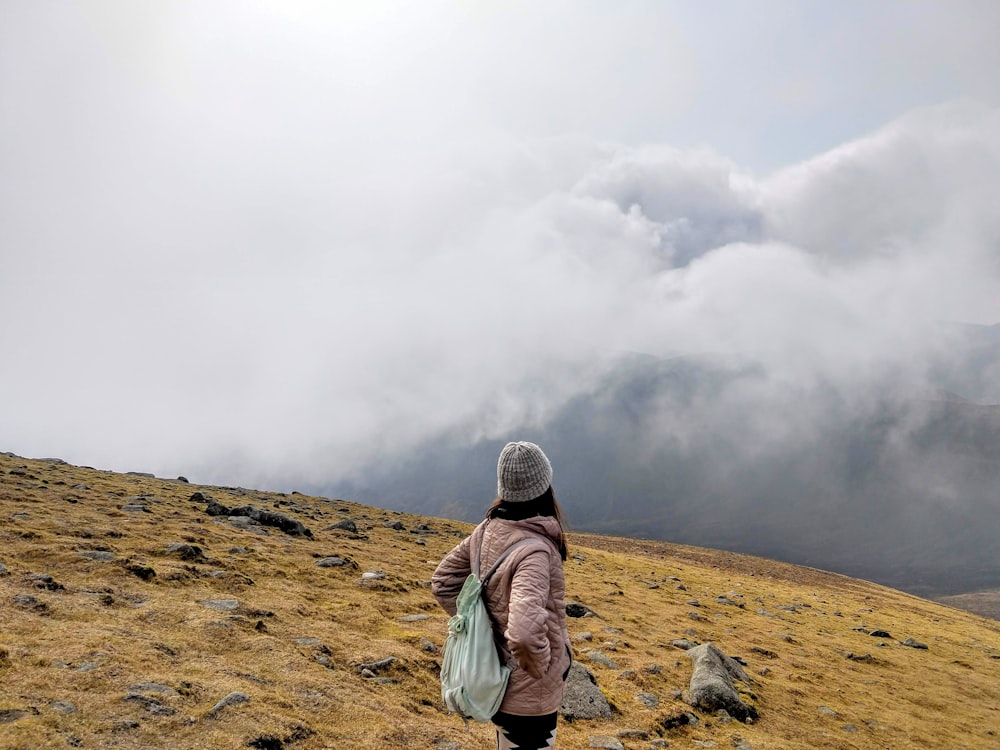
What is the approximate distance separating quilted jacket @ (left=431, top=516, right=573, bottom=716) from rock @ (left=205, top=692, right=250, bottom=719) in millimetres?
6777

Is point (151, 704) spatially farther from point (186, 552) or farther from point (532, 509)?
point (186, 552)

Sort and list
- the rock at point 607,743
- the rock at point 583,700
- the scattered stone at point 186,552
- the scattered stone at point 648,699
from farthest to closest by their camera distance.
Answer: the scattered stone at point 186,552 < the scattered stone at point 648,699 < the rock at point 583,700 < the rock at point 607,743

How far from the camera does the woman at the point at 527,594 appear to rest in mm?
5145

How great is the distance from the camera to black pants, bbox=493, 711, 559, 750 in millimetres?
5664

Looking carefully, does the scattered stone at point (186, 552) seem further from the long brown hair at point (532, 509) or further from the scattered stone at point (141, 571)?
the long brown hair at point (532, 509)

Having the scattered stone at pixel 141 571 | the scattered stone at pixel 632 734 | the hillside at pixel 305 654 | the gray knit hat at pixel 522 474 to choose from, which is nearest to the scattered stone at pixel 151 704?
the hillside at pixel 305 654

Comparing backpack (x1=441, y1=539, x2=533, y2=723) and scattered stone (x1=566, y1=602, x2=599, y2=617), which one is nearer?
backpack (x1=441, y1=539, x2=533, y2=723)

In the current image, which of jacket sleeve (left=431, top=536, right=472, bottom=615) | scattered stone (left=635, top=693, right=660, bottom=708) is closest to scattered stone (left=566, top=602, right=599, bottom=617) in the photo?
scattered stone (left=635, top=693, right=660, bottom=708)

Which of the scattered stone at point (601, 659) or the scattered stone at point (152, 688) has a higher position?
the scattered stone at point (152, 688)

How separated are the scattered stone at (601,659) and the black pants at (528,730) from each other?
14342 millimetres

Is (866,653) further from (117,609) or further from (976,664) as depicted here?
(117,609)

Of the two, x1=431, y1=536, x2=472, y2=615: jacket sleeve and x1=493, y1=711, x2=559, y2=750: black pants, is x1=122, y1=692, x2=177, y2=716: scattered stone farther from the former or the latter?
x1=493, y1=711, x2=559, y2=750: black pants

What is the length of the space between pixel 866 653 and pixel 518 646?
34792mm

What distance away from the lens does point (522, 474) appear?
5.98 meters
